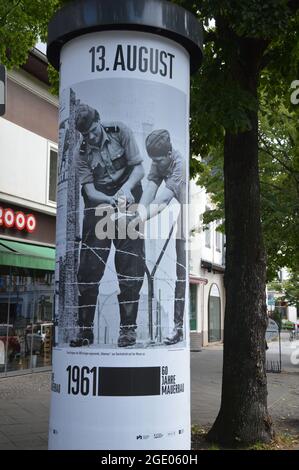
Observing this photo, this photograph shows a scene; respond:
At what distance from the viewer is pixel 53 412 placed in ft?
15.8

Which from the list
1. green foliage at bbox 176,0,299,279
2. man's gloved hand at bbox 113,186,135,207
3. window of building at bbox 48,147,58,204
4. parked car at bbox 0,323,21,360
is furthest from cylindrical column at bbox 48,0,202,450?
window of building at bbox 48,147,58,204

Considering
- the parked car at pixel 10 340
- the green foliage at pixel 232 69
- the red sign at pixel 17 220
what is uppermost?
the green foliage at pixel 232 69

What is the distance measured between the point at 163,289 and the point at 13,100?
11.9m

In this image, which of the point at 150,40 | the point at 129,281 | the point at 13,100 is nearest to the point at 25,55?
the point at 13,100

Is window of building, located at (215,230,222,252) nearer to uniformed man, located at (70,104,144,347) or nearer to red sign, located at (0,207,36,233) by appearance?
red sign, located at (0,207,36,233)

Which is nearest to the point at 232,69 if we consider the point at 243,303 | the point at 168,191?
the point at 243,303

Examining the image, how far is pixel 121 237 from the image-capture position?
4648mm

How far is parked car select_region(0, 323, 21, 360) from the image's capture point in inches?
579

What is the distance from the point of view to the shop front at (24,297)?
14680 millimetres

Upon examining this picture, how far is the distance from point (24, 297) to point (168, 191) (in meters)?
11.4

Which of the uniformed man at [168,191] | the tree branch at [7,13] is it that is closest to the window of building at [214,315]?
the tree branch at [7,13]

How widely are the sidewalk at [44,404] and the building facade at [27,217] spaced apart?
98 cm

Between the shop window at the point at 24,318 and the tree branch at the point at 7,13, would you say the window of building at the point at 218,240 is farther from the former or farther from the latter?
the tree branch at the point at 7,13

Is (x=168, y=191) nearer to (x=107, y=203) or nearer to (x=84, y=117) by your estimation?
(x=107, y=203)
